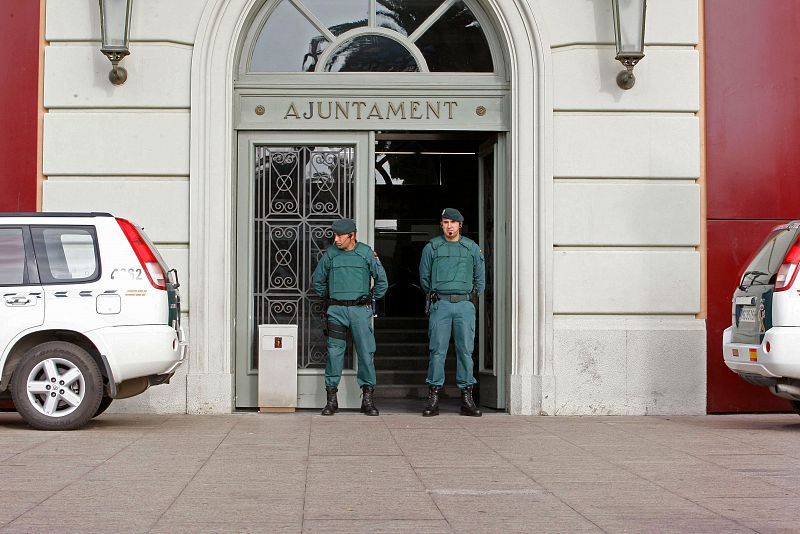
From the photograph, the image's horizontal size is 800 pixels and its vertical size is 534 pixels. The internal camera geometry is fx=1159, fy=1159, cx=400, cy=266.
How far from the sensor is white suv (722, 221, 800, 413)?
950 centimetres

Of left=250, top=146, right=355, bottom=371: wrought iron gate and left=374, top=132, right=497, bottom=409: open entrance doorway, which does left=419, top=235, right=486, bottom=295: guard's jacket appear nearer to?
left=250, top=146, right=355, bottom=371: wrought iron gate

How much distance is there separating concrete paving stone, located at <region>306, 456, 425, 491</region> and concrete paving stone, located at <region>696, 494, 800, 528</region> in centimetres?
163

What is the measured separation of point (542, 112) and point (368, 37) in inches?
76.8

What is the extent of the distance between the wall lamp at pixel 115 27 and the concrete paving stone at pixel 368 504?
5.92 meters

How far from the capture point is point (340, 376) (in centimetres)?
1123

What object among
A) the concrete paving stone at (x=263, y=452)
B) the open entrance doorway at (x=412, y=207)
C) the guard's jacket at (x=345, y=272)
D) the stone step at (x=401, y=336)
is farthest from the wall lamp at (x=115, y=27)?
the open entrance doorway at (x=412, y=207)

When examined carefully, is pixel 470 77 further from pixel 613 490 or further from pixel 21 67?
pixel 613 490

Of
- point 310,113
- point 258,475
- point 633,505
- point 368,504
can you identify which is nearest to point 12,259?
point 310,113

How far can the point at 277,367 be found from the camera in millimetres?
11352

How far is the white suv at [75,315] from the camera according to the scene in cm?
932

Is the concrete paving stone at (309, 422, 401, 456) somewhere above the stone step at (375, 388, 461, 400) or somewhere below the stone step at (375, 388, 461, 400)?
above

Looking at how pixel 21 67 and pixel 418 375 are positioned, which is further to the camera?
pixel 418 375

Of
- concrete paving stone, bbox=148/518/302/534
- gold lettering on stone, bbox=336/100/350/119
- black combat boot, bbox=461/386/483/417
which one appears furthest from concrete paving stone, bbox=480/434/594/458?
gold lettering on stone, bbox=336/100/350/119

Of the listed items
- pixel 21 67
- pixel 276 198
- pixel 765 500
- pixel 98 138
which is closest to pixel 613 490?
pixel 765 500
